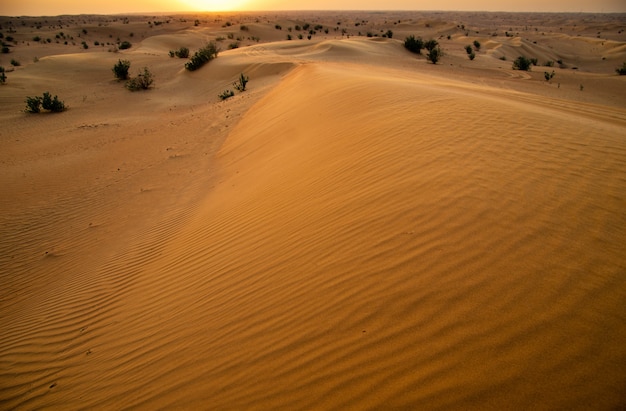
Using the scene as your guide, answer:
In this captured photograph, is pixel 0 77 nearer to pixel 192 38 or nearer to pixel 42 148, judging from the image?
pixel 42 148

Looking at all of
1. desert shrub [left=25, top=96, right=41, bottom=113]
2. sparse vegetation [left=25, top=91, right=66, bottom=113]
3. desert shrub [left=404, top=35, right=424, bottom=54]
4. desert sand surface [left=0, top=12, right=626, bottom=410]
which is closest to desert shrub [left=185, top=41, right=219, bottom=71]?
sparse vegetation [left=25, top=91, right=66, bottom=113]

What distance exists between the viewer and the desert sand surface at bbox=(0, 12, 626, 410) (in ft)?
6.23

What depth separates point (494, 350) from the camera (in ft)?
6.09

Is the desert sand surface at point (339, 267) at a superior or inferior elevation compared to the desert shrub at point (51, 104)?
inferior

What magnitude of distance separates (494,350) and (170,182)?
657cm

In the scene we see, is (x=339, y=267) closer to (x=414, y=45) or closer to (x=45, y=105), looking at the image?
(x=45, y=105)

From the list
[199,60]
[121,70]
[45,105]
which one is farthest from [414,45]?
[45,105]

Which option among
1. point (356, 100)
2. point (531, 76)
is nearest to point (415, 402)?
point (356, 100)

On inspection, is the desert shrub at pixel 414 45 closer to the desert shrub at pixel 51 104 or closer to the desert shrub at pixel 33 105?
the desert shrub at pixel 51 104

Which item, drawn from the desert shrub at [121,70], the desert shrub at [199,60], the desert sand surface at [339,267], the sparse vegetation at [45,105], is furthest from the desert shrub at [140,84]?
the desert sand surface at [339,267]

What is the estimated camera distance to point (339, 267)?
2.78 m

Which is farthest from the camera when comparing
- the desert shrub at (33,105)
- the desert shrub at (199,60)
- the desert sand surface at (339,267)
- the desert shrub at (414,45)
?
the desert shrub at (414,45)

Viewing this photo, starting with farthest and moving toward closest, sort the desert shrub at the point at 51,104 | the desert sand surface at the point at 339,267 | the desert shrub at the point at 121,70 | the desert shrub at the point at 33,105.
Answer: the desert shrub at the point at 121,70
the desert shrub at the point at 51,104
the desert shrub at the point at 33,105
the desert sand surface at the point at 339,267

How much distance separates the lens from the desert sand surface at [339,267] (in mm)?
1897
